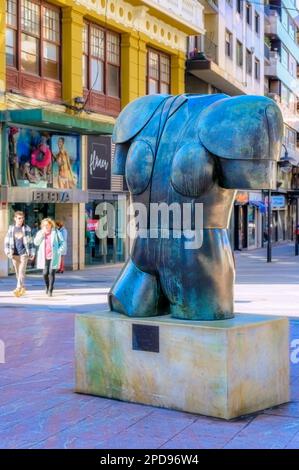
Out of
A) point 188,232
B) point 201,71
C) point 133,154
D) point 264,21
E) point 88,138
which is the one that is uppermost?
point 264,21

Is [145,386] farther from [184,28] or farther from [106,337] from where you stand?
[184,28]

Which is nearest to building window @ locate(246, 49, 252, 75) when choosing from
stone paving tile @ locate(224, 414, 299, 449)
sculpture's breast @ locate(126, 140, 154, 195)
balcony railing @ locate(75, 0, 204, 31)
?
balcony railing @ locate(75, 0, 204, 31)

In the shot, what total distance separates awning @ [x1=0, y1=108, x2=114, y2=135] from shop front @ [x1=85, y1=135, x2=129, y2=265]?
1663 millimetres

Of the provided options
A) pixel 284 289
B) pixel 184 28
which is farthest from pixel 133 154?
pixel 184 28

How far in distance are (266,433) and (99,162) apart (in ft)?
64.3

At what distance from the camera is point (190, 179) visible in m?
6.22

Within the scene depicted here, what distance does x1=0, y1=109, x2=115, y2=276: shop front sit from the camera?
65.1 ft

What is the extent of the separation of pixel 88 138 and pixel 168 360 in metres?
18.4

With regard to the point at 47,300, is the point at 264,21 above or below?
above

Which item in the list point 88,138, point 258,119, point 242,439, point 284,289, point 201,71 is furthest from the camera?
point 201,71

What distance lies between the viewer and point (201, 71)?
3178 centimetres

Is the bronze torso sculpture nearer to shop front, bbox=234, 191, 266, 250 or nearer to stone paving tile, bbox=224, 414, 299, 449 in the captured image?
stone paving tile, bbox=224, 414, 299, 449

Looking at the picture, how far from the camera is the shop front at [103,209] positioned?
80.0 feet

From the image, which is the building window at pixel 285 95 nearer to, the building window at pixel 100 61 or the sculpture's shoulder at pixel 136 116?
the building window at pixel 100 61
